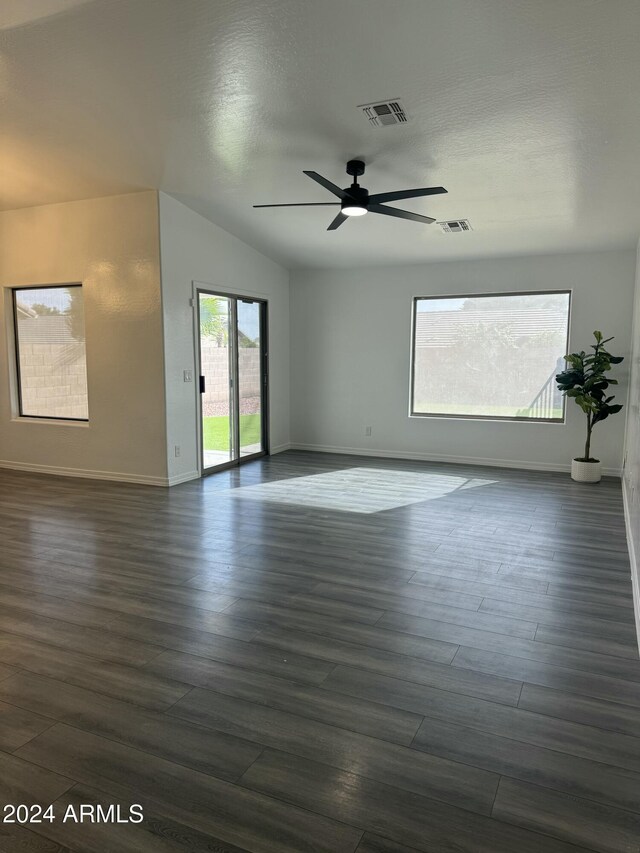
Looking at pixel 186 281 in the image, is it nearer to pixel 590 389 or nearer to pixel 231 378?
pixel 231 378

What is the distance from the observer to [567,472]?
691 cm

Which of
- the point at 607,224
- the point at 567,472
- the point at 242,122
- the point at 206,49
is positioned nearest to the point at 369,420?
the point at 567,472

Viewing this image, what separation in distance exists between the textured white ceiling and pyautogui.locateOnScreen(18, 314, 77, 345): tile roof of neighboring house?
136 centimetres

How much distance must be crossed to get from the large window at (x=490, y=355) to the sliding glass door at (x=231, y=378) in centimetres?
214

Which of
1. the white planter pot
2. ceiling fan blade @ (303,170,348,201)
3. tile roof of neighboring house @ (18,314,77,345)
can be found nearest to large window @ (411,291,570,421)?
the white planter pot

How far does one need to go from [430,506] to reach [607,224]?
3.40 metres

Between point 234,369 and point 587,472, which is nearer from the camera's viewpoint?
point 587,472

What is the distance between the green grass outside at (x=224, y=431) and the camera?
6.78 m

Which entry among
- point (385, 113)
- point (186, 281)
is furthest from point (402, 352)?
point (385, 113)

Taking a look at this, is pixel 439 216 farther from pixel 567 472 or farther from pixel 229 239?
pixel 567 472

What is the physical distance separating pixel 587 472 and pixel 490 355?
1909 millimetres

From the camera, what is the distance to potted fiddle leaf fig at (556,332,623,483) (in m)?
6.21

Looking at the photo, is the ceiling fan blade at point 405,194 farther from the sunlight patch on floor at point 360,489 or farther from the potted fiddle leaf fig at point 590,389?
the potted fiddle leaf fig at point 590,389

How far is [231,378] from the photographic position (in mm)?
7023
